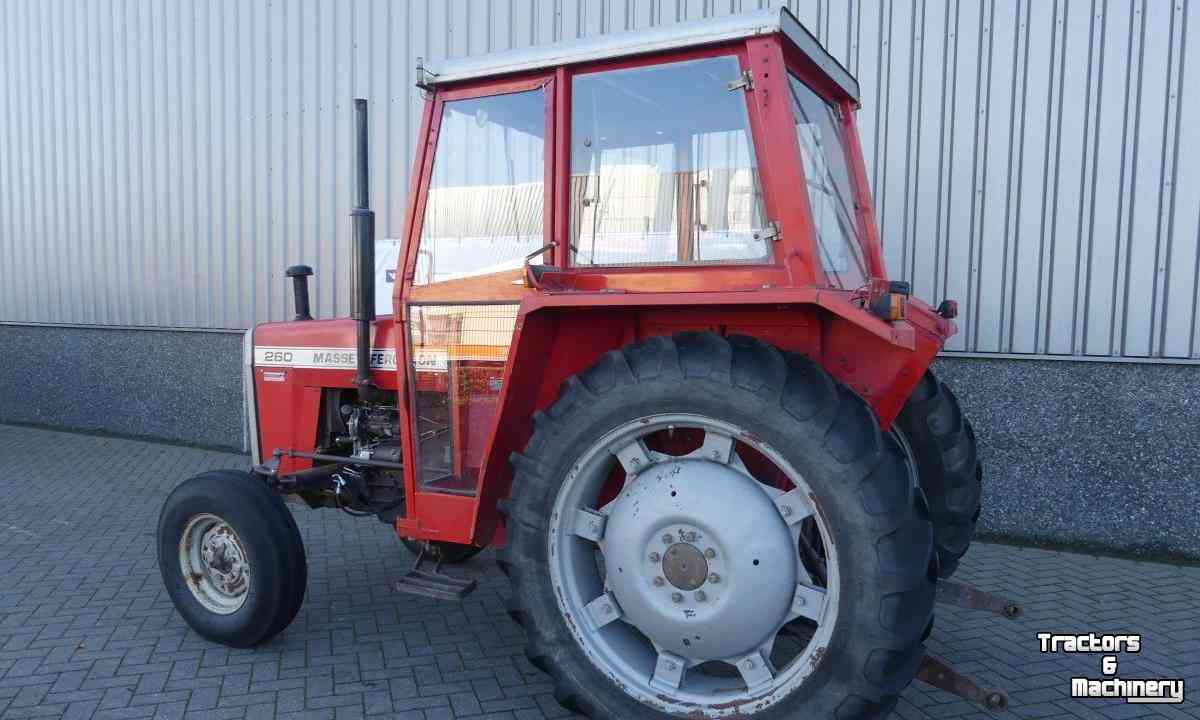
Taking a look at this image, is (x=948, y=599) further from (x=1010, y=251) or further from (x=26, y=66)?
(x=26, y=66)

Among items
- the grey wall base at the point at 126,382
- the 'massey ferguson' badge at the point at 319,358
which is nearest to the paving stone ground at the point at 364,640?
the 'massey ferguson' badge at the point at 319,358

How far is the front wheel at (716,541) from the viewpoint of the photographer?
93.4 inches

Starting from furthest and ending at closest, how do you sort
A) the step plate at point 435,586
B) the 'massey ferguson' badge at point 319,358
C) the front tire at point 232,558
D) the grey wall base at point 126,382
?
1. the grey wall base at point 126,382
2. the 'massey ferguson' badge at point 319,358
3. the front tire at point 232,558
4. the step plate at point 435,586

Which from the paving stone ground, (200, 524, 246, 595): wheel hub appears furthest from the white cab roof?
the paving stone ground

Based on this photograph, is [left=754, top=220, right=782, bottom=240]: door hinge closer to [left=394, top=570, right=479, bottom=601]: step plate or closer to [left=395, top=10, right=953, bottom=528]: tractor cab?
[left=395, top=10, right=953, bottom=528]: tractor cab

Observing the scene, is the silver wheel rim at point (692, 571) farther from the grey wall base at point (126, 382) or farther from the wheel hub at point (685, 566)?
the grey wall base at point (126, 382)

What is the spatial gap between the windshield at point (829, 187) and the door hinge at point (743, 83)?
191mm

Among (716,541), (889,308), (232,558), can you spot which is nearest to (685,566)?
(716,541)

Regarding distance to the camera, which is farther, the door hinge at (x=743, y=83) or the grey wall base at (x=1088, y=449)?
the grey wall base at (x=1088, y=449)

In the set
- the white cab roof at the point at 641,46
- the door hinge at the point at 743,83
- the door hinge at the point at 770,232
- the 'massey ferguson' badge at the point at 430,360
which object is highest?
the white cab roof at the point at 641,46

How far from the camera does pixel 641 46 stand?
2867 mm

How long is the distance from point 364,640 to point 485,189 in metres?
2.01

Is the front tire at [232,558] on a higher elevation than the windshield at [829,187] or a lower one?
lower

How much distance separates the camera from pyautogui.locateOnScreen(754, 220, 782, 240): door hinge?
272cm
